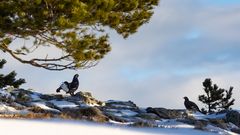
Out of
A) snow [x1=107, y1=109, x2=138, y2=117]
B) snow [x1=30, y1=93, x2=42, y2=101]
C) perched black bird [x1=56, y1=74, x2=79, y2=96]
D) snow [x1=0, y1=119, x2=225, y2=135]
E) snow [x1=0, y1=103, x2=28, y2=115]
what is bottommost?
snow [x1=0, y1=119, x2=225, y2=135]

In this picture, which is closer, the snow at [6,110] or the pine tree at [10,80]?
the snow at [6,110]

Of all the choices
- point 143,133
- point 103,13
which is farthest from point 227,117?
point 143,133

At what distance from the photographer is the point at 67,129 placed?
10156 mm

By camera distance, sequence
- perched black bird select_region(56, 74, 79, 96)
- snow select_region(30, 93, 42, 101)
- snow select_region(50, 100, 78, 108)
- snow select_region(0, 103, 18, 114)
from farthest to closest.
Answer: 1. perched black bird select_region(56, 74, 79, 96)
2. snow select_region(30, 93, 42, 101)
3. snow select_region(50, 100, 78, 108)
4. snow select_region(0, 103, 18, 114)

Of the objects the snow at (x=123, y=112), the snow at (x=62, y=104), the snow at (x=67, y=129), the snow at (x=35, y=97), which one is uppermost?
the snow at (x=35, y=97)

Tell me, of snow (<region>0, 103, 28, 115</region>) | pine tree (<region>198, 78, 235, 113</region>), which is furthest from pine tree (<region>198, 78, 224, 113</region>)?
snow (<region>0, 103, 28, 115</region>)

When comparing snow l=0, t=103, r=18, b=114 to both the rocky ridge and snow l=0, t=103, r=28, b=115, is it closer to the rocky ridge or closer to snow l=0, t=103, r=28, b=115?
snow l=0, t=103, r=28, b=115

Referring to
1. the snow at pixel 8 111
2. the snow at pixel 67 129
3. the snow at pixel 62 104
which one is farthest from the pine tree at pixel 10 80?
the snow at pixel 67 129

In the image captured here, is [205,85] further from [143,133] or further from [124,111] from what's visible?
[143,133]

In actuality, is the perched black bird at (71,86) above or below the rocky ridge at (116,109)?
above

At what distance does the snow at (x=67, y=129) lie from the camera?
9.40 meters

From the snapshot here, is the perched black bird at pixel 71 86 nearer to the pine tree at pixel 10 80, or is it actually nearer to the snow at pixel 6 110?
the pine tree at pixel 10 80

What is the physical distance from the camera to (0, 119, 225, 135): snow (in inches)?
370

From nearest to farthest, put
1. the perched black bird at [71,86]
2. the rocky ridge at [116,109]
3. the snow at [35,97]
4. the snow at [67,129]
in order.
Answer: the snow at [67,129], the rocky ridge at [116,109], the snow at [35,97], the perched black bird at [71,86]
